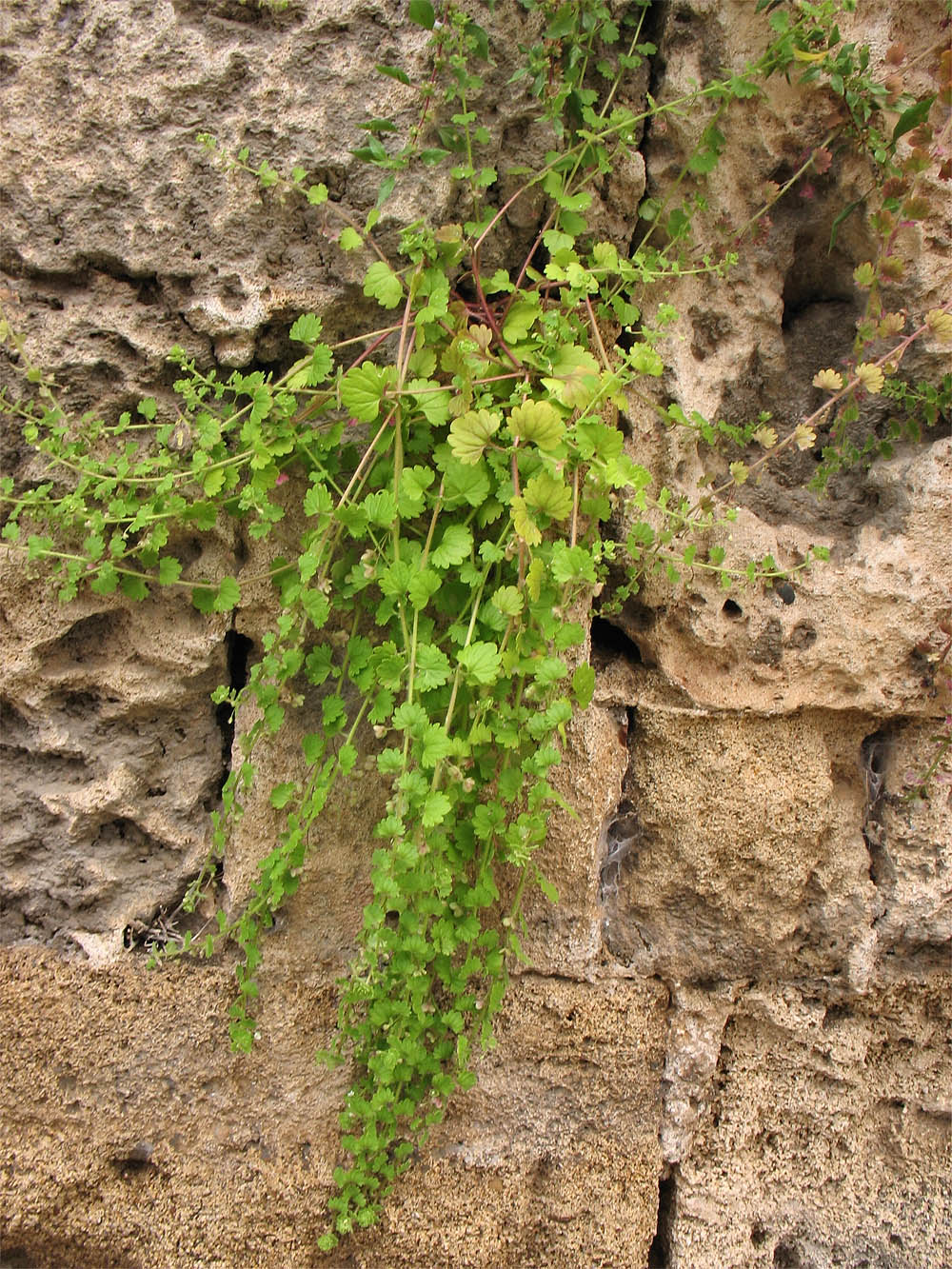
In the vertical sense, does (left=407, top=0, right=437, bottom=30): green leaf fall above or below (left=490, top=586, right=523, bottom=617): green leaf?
above

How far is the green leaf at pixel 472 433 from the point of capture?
54.7 inches

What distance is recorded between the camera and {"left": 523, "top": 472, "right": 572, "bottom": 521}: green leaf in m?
1.38

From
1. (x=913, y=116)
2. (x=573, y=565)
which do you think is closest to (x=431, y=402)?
(x=573, y=565)

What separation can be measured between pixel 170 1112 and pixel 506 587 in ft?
3.80

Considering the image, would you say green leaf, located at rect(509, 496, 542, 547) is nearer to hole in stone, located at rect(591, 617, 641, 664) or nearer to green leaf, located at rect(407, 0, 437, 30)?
hole in stone, located at rect(591, 617, 641, 664)

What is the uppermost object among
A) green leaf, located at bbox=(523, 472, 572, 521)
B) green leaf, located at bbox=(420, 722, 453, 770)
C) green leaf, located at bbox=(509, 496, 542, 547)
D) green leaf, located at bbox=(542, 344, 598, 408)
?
green leaf, located at bbox=(542, 344, 598, 408)

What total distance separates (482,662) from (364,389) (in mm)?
445

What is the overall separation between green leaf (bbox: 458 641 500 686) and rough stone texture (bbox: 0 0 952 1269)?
0.44 meters

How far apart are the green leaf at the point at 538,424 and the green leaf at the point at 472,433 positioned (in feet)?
0.12

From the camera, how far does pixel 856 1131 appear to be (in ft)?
6.09

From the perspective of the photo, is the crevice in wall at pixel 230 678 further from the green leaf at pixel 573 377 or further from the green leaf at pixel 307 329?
the green leaf at pixel 573 377

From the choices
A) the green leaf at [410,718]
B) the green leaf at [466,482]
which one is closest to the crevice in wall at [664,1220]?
the green leaf at [410,718]

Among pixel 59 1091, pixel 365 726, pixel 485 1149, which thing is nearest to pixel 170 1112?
pixel 59 1091

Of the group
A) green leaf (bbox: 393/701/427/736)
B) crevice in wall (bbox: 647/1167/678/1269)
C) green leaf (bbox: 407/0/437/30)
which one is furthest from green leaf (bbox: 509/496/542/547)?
crevice in wall (bbox: 647/1167/678/1269)
